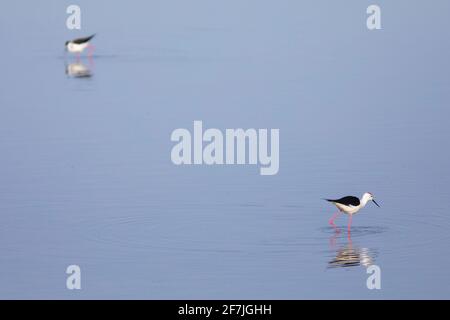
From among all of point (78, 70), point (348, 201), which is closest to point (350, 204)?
point (348, 201)

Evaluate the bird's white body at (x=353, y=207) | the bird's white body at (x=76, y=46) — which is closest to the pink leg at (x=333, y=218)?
the bird's white body at (x=353, y=207)

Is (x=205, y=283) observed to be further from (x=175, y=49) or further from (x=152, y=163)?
(x=175, y=49)

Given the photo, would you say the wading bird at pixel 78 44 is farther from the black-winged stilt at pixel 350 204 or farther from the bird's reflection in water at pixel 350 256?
the bird's reflection in water at pixel 350 256

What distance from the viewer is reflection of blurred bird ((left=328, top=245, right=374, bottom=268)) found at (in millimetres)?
14695

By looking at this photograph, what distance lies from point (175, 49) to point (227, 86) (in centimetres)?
495

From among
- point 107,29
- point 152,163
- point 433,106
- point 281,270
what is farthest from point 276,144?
point 107,29

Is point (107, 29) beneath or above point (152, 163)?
above

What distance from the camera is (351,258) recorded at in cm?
1494

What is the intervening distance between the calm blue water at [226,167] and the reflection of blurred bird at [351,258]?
28 millimetres

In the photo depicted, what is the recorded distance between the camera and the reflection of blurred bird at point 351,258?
14695 mm

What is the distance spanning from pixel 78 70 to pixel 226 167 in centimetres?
940

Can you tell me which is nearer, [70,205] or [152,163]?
[70,205]

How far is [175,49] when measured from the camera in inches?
Result: 1177

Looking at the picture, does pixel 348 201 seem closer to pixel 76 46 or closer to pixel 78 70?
pixel 78 70
